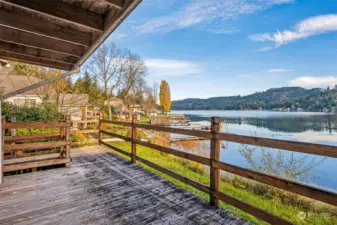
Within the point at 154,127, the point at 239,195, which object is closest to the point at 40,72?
the point at 154,127

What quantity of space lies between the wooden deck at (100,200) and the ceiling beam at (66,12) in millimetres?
2174

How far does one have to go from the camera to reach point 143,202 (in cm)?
261

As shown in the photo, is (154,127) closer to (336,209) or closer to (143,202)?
(143,202)

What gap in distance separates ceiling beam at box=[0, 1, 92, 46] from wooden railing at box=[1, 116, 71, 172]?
2488 mm

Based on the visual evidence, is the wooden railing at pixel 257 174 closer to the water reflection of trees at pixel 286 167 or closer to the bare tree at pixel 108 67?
the water reflection of trees at pixel 286 167

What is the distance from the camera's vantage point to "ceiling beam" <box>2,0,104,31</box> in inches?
62.2

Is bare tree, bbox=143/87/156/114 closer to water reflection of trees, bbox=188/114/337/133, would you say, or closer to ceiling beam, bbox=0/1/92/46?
water reflection of trees, bbox=188/114/337/133

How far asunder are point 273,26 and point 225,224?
54.5 feet

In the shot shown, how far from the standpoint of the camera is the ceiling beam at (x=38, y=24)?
182cm

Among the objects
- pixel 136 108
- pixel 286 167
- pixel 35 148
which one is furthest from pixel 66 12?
pixel 136 108

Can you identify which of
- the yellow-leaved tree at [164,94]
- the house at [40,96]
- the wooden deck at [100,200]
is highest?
the yellow-leaved tree at [164,94]

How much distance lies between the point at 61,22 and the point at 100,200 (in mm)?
2348

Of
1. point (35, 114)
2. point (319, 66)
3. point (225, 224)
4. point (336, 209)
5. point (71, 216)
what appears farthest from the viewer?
point (319, 66)

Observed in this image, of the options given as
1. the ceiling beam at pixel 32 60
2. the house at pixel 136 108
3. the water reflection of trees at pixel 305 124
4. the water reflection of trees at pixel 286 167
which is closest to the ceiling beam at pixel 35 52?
the ceiling beam at pixel 32 60
